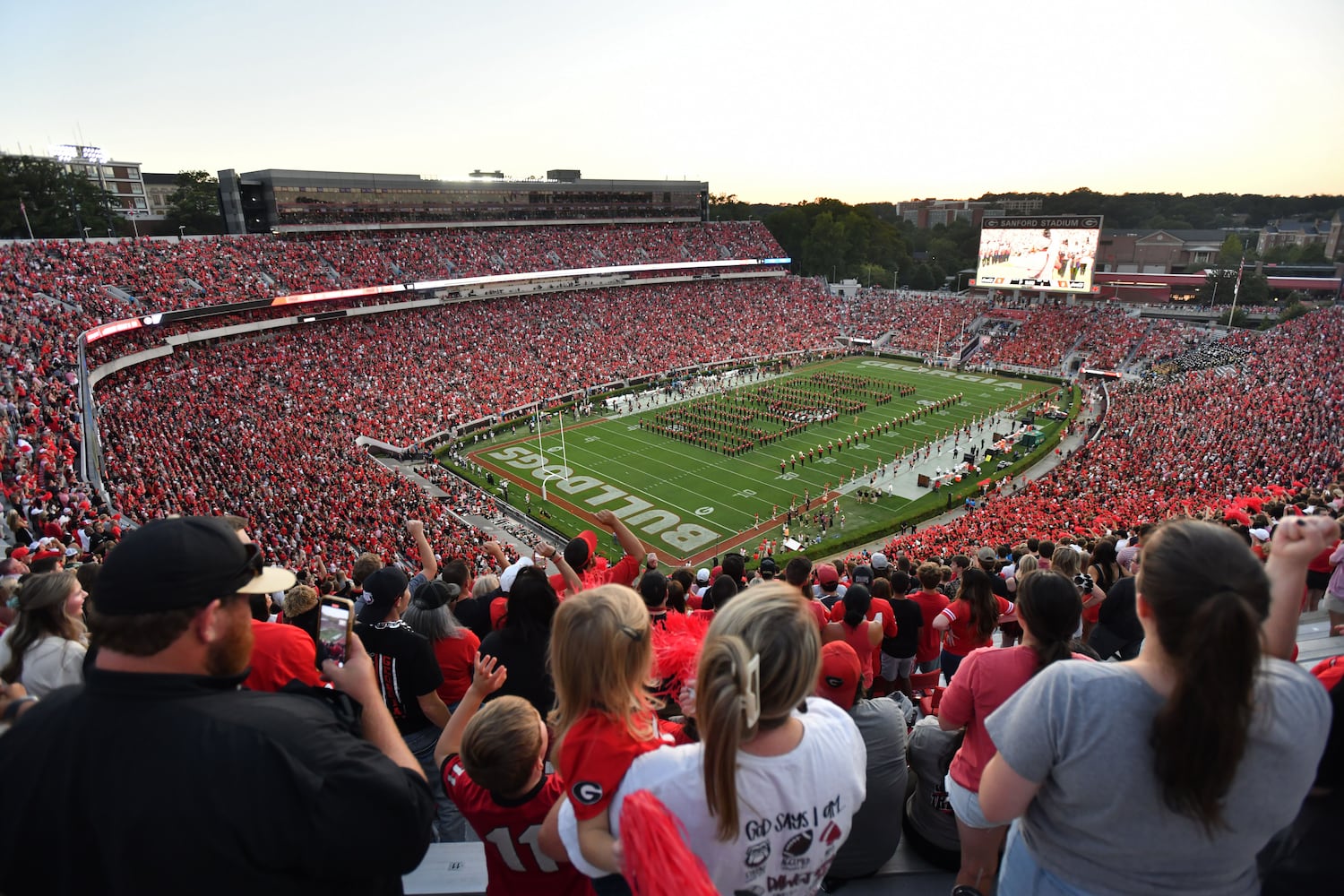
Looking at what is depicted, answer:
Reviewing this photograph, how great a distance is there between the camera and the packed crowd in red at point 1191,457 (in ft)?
58.3

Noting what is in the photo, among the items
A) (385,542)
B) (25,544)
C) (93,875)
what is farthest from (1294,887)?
(385,542)

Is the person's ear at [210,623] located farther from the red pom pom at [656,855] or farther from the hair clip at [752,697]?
the hair clip at [752,697]

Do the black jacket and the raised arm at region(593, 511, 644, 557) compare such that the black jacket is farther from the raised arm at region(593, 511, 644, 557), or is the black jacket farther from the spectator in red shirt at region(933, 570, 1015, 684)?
the spectator in red shirt at region(933, 570, 1015, 684)

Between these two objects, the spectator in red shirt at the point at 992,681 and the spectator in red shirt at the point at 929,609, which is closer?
the spectator in red shirt at the point at 992,681

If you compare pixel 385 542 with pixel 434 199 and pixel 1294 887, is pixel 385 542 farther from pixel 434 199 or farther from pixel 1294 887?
pixel 434 199

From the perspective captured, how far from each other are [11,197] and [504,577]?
5884 centimetres

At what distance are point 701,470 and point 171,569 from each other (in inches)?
1147

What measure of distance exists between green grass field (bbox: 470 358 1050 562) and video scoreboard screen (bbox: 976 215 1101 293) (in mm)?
14310

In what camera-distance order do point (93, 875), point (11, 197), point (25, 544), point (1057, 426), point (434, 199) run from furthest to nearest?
point (434, 199) → point (11, 197) → point (1057, 426) → point (25, 544) → point (93, 875)

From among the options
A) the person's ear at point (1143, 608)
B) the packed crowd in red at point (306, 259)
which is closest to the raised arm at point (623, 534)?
the person's ear at point (1143, 608)

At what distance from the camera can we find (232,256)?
39156mm

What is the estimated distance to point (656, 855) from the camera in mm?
1824

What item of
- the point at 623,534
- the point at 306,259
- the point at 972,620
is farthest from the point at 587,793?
the point at 306,259

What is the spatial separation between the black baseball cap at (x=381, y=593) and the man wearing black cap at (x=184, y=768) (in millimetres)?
2527
